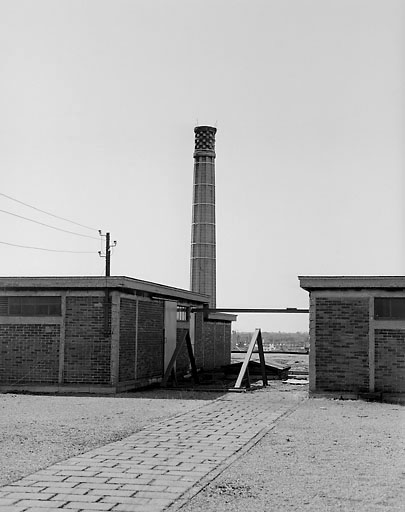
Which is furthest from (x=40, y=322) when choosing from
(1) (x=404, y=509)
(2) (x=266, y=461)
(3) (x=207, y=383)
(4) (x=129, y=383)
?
(1) (x=404, y=509)

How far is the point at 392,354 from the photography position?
17.8 m

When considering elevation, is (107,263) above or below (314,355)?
above

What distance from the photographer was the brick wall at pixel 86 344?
758 inches

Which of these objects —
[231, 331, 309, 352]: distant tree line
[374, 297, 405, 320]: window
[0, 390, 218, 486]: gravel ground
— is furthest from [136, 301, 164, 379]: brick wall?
[231, 331, 309, 352]: distant tree line

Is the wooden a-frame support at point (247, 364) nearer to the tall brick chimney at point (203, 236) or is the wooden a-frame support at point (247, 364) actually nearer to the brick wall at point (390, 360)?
the brick wall at point (390, 360)

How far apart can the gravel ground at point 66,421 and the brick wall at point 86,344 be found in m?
1.15

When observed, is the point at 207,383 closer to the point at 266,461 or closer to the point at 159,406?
the point at 159,406

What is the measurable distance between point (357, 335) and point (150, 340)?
282 inches

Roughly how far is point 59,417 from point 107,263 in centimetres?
2833

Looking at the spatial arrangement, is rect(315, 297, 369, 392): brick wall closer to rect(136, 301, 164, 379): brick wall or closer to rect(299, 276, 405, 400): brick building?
rect(299, 276, 405, 400): brick building

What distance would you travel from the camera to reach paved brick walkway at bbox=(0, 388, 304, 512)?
23.6 ft

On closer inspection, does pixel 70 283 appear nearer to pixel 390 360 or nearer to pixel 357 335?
pixel 357 335

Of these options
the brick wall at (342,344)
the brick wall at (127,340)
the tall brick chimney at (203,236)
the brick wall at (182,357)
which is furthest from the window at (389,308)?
the tall brick chimney at (203,236)

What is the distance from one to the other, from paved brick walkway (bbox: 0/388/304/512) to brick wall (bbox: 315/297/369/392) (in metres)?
4.88
